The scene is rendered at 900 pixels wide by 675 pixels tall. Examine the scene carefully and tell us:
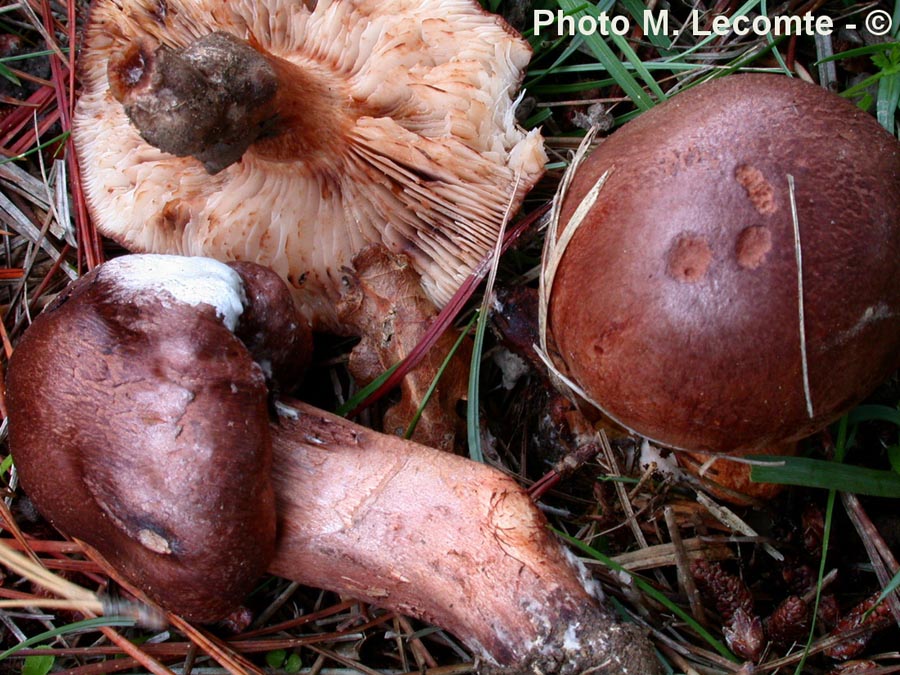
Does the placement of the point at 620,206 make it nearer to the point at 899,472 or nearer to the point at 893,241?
the point at 893,241

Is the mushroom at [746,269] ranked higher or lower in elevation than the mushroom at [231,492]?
higher

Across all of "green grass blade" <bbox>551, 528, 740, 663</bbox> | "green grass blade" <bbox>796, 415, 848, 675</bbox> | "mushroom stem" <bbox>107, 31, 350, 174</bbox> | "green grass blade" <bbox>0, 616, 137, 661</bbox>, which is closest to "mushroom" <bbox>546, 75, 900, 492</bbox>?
"green grass blade" <bbox>796, 415, 848, 675</bbox>

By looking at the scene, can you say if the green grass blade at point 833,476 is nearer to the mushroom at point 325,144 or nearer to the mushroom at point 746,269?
the mushroom at point 746,269

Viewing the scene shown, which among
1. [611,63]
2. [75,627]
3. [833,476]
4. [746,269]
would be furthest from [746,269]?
[75,627]

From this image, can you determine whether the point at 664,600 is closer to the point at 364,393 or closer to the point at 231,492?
the point at 364,393

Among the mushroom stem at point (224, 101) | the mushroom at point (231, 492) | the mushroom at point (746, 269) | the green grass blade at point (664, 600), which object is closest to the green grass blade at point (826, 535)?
the green grass blade at point (664, 600)

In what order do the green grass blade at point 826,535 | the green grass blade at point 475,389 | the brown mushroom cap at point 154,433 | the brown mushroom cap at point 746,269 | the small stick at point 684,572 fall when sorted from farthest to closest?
1. the green grass blade at point 475,389
2. the small stick at point 684,572
3. the green grass blade at point 826,535
4. the brown mushroom cap at point 154,433
5. the brown mushroom cap at point 746,269
